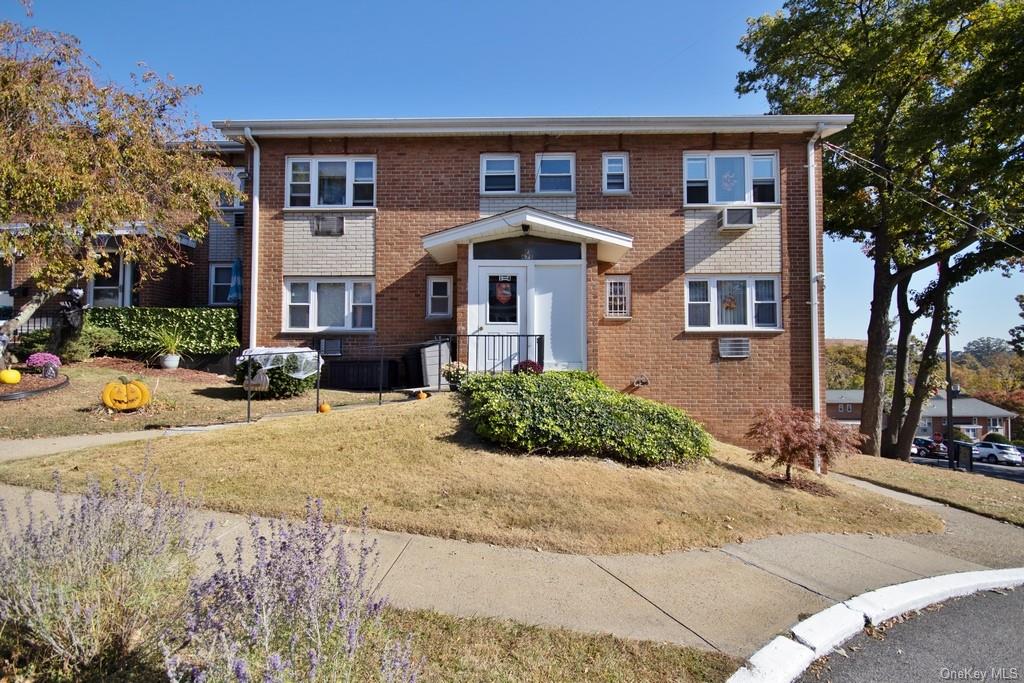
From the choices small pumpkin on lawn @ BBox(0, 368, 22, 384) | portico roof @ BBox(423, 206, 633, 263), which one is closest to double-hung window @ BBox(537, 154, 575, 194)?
portico roof @ BBox(423, 206, 633, 263)

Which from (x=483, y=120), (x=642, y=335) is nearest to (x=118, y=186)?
(x=483, y=120)

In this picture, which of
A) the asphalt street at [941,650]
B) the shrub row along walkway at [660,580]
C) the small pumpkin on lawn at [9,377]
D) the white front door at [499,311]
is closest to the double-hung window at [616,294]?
the white front door at [499,311]

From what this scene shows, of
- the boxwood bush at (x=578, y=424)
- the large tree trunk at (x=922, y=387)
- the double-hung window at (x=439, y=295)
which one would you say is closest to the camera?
the boxwood bush at (x=578, y=424)

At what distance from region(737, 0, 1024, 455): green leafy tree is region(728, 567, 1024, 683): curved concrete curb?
13746 millimetres

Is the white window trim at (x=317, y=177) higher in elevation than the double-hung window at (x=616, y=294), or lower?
higher

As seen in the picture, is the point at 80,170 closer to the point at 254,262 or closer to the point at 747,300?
the point at 254,262

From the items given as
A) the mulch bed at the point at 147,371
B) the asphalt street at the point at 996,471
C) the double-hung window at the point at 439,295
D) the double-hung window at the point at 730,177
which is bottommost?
the asphalt street at the point at 996,471

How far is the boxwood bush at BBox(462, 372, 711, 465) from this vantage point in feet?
23.9

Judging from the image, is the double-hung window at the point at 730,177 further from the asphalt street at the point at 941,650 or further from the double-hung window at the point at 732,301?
the asphalt street at the point at 941,650

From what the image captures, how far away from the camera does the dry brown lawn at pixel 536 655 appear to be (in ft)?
10.5

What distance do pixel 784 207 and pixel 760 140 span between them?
163 cm

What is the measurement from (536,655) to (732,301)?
458 inches

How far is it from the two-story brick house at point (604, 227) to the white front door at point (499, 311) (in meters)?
1.17

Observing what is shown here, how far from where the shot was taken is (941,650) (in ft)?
13.1
